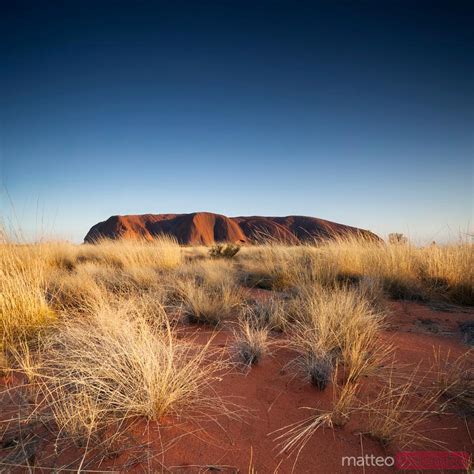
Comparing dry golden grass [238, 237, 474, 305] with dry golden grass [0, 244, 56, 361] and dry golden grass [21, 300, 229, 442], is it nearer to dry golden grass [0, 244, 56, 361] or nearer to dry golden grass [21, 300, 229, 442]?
dry golden grass [21, 300, 229, 442]

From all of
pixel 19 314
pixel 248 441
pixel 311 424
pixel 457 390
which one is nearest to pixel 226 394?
pixel 248 441

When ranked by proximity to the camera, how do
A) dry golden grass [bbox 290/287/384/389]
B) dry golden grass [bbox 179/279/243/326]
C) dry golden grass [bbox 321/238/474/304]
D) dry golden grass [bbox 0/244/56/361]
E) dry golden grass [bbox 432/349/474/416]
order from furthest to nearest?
dry golden grass [bbox 321/238/474/304] < dry golden grass [bbox 179/279/243/326] < dry golden grass [bbox 0/244/56/361] < dry golden grass [bbox 290/287/384/389] < dry golden grass [bbox 432/349/474/416]

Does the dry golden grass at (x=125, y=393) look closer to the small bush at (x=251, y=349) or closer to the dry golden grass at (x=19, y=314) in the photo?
the small bush at (x=251, y=349)

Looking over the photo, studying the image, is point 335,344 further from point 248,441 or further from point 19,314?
point 19,314

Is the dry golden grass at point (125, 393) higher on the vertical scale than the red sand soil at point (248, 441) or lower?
higher

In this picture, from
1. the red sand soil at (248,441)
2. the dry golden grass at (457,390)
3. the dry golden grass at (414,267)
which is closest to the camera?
the red sand soil at (248,441)

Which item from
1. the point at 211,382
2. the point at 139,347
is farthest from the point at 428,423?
the point at 139,347

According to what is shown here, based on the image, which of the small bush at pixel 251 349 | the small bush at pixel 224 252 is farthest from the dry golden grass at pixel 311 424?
the small bush at pixel 224 252

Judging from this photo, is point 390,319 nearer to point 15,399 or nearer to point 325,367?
point 325,367

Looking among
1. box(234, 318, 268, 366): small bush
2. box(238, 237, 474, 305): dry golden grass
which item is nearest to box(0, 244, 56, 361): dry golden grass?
box(234, 318, 268, 366): small bush

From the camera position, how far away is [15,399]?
1.88 meters

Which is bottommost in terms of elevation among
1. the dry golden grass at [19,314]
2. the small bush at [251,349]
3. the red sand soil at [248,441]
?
the red sand soil at [248,441]

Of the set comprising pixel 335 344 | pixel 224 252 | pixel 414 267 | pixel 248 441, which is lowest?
pixel 248 441

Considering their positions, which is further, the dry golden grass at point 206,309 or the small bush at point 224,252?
the small bush at point 224,252
